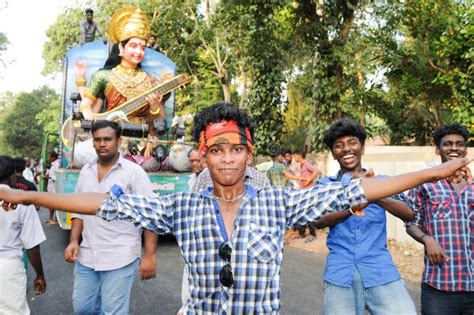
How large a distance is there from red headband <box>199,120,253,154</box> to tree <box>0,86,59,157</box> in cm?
4320

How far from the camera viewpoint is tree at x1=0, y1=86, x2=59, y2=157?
1661 inches

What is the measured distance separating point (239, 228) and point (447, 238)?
1.63 metres

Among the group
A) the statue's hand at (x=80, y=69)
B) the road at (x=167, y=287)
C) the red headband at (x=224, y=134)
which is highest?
the statue's hand at (x=80, y=69)

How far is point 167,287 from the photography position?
541cm

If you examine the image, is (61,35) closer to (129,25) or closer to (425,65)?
(129,25)

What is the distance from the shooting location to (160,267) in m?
6.41

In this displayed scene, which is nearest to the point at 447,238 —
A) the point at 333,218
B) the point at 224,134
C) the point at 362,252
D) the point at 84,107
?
the point at 362,252

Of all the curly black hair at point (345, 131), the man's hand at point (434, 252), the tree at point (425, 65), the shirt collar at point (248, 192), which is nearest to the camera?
the shirt collar at point (248, 192)

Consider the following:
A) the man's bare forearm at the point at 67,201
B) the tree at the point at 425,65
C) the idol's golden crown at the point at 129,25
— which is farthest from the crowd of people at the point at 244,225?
the idol's golden crown at the point at 129,25

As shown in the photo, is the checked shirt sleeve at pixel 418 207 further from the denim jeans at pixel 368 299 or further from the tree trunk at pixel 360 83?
the tree trunk at pixel 360 83

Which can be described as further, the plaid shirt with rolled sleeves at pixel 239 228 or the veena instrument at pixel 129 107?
the veena instrument at pixel 129 107

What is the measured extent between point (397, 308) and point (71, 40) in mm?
26754

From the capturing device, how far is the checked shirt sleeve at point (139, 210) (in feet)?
6.04

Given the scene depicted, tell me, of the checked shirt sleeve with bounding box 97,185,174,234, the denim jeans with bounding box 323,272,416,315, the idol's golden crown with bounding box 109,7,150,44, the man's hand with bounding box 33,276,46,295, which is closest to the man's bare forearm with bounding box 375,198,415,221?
the denim jeans with bounding box 323,272,416,315
